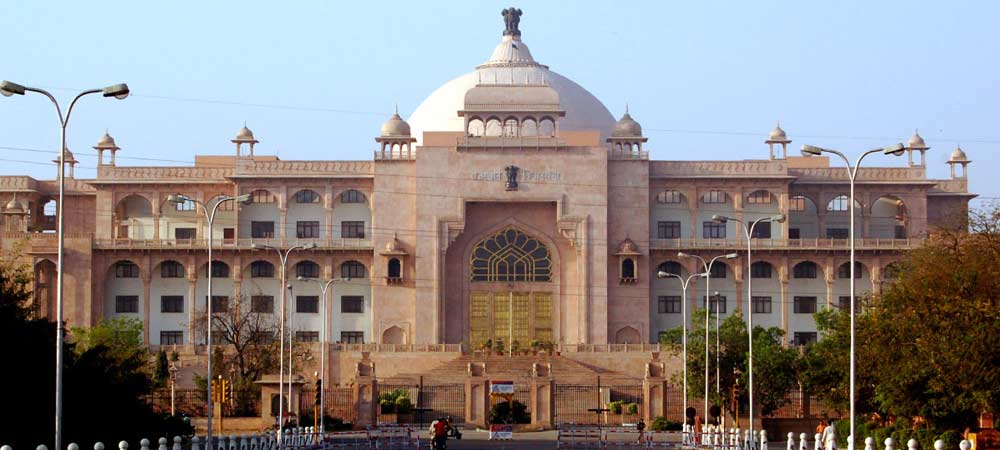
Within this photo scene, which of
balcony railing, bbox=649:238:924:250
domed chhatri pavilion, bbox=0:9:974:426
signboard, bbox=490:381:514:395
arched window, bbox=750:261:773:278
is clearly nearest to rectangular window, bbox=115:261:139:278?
domed chhatri pavilion, bbox=0:9:974:426

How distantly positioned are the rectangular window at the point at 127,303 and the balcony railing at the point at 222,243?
2.75 metres

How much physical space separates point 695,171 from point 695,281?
220 inches

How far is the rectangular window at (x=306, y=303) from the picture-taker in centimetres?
9306

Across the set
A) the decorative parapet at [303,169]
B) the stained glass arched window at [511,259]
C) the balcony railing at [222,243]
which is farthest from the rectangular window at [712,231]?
the decorative parapet at [303,169]

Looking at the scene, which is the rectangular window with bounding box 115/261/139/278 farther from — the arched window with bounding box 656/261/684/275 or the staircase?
the arched window with bounding box 656/261/684/275

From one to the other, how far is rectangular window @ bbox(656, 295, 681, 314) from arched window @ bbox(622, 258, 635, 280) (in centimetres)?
269

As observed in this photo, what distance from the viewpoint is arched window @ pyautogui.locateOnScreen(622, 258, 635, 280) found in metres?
90.6

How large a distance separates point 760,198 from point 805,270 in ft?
14.3

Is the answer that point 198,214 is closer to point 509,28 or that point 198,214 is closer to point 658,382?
point 509,28

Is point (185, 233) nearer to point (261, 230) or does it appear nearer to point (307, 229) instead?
point (261, 230)

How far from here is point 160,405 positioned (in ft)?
235

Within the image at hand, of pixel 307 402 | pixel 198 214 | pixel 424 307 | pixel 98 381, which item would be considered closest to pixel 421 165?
pixel 424 307

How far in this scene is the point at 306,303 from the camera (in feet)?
306

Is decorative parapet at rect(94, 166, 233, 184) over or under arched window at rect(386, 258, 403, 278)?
over
